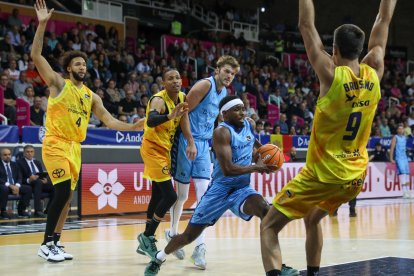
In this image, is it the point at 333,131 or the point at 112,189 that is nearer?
the point at 333,131

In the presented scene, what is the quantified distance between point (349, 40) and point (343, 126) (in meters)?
0.62

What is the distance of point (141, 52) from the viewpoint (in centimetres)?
2491

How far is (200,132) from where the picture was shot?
26.6 feet

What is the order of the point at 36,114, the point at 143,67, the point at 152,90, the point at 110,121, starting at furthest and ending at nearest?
the point at 143,67 → the point at 152,90 → the point at 36,114 → the point at 110,121

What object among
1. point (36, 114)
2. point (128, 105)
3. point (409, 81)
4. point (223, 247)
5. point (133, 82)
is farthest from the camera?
point (409, 81)

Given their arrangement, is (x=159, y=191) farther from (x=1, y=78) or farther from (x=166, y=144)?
(x=1, y=78)

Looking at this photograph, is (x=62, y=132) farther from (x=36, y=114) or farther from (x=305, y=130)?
(x=305, y=130)

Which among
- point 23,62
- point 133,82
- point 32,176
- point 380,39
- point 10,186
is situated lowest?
point 10,186

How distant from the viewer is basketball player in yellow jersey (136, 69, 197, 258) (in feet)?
25.4

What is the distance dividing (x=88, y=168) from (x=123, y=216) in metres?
1.23

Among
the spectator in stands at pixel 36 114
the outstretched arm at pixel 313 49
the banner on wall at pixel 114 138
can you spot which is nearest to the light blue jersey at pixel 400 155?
the banner on wall at pixel 114 138

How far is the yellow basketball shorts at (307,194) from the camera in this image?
511cm

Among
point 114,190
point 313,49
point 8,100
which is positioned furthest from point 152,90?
point 313,49

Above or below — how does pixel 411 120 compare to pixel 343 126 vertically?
above
